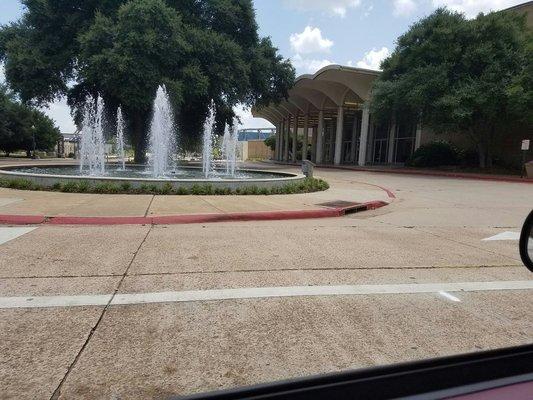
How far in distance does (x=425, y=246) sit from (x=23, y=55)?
30859 millimetres

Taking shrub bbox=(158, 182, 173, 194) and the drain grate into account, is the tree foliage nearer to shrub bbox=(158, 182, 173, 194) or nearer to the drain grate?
shrub bbox=(158, 182, 173, 194)

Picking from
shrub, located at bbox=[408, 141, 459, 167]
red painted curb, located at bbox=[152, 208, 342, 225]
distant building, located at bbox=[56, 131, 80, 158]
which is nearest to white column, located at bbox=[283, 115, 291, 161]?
shrub, located at bbox=[408, 141, 459, 167]

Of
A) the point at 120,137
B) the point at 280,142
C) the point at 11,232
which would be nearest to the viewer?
the point at 11,232

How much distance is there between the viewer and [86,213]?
920cm

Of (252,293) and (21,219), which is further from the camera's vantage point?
(21,219)

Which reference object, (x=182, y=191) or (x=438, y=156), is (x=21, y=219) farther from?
(x=438, y=156)

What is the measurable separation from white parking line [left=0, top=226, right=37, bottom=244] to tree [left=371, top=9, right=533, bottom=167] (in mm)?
24564

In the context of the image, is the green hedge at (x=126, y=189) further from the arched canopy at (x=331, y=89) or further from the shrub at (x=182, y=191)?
the arched canopy at (x=331, y=89)

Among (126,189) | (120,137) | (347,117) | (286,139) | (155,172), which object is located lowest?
(126,189)

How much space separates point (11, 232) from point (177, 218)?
3.03 meters

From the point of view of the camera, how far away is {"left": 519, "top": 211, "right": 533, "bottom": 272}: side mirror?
115 inches

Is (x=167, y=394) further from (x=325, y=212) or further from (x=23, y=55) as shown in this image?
(x=23, y=55)

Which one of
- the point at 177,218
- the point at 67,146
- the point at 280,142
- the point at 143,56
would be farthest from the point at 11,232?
the point at 67,146

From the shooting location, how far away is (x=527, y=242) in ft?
9.75
